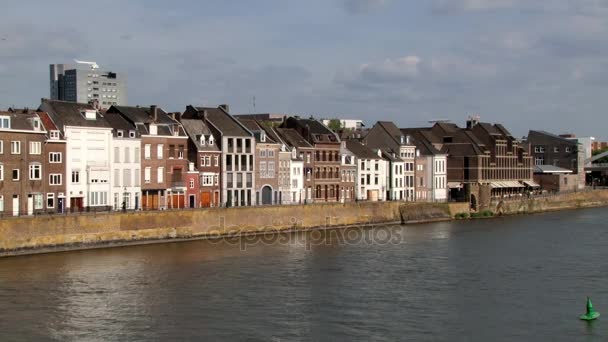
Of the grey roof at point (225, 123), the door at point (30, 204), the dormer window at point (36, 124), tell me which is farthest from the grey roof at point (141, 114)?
the door at point (30, 204)

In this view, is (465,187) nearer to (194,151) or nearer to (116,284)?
(194,151)

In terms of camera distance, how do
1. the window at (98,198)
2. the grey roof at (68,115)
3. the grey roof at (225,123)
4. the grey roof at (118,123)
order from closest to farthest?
1. the grey roof at (68,115)
2. the window at (98,198)
3. the grey roof at (118,123)
4. the grey roof at (225,123)

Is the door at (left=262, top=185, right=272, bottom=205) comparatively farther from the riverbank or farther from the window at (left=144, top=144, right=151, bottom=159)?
the window at (left=144, top=144, right=151, bottom=159)

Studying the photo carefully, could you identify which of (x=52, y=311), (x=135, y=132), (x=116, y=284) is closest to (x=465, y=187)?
(x=135, y=132)

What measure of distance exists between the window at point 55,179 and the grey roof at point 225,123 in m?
16.5

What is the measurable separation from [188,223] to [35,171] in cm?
1080

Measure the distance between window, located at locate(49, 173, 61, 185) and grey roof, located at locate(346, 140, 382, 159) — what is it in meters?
36.6

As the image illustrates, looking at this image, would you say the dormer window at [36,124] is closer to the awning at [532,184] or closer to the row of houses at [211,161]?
the row of houses at [211,161]

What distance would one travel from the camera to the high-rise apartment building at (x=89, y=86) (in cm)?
13275

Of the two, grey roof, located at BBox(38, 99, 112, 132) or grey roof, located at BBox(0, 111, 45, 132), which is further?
grey roof, located at BBox(38, 99, 112, 132)

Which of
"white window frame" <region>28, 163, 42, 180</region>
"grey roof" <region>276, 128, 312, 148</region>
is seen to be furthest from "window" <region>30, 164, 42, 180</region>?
"grey roof" <region>276, 128, 312, 148</region>

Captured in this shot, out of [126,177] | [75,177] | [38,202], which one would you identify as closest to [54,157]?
[75,177]

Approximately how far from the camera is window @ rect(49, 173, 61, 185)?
57.1 meters

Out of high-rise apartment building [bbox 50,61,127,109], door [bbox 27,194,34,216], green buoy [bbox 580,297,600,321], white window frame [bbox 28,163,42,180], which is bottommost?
green buoy [bbox 580,297,600,321]
